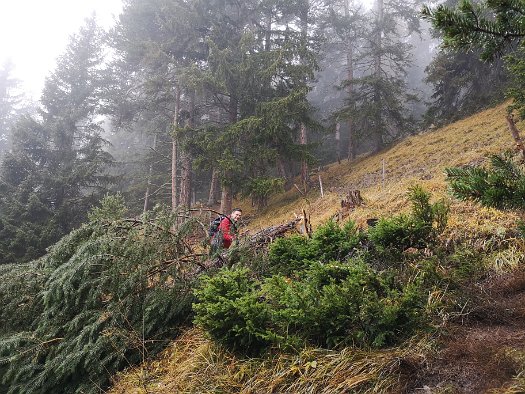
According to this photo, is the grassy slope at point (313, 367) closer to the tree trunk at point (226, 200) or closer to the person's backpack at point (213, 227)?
the person's backpack at point (213, 227)

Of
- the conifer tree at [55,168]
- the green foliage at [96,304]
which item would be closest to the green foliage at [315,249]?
the green foliage at [96,304]

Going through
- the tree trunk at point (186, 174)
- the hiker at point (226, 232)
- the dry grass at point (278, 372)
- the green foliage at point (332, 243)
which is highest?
the tree trunk at point (186, 174)

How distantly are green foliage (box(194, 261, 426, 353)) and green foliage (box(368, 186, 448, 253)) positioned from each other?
2.39 feet

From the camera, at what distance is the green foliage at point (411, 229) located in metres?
3.77

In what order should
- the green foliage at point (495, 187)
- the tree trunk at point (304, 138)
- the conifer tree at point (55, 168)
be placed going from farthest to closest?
1. the tree trunk at point (304, 138)
2. the conifer tree at point (55, 168)
3. the green foliage at point (495, 187)

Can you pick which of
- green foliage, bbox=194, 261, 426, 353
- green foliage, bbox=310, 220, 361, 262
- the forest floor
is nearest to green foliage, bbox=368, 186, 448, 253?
green foliage, bbox=310, 220, 361, 262

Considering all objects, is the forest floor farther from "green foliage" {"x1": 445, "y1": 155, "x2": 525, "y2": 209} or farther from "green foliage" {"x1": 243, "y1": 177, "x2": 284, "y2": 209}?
"green foliage" {"x1": 243, "y1": 177, "x2": 284, "y2": 209}

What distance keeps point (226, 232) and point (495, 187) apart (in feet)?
12.0

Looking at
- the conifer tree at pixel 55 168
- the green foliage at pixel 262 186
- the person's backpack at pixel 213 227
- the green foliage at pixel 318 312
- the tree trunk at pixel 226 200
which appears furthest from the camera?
the tree trunk at pixel 226 200

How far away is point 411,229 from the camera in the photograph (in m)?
3.77

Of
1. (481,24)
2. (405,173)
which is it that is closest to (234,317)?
(481,24)

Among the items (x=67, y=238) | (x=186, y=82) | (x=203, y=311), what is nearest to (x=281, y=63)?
(x=186, y=82)

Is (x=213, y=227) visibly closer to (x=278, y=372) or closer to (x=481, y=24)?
(x=278, y=372)

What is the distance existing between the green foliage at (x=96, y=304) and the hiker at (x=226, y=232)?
0.42 meters
